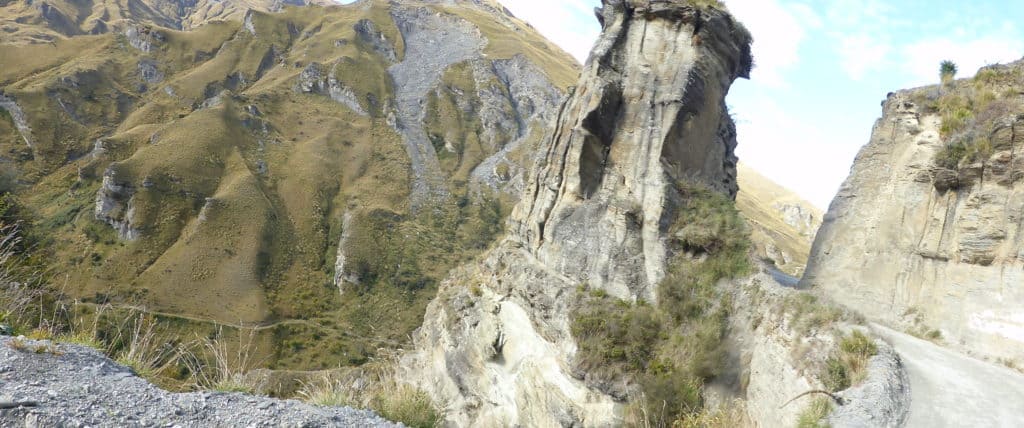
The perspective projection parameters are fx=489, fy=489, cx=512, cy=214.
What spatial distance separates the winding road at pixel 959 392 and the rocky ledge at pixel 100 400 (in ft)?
25.7

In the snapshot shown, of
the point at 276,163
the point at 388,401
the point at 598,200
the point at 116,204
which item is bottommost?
the point at 116,204

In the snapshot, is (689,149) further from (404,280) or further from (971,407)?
(404,280)

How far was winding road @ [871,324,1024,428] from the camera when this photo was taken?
261 inches

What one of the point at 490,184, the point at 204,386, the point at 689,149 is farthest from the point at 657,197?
the point at 490,184

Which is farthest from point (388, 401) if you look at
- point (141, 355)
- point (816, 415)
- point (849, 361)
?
point (849, 361)

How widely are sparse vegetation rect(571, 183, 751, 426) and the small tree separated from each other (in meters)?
7.29

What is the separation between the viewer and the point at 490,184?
11038cm

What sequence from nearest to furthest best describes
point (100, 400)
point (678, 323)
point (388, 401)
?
point (100, 400), point (388, 401), point (678, 323)

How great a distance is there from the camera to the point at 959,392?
7473 mm

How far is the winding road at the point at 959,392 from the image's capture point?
663 centimetres

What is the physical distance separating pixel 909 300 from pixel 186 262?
266 ft

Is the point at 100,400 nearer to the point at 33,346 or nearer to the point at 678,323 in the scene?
the point at 33,346

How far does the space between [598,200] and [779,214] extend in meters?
134

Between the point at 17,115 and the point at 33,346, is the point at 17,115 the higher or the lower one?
the lower one
